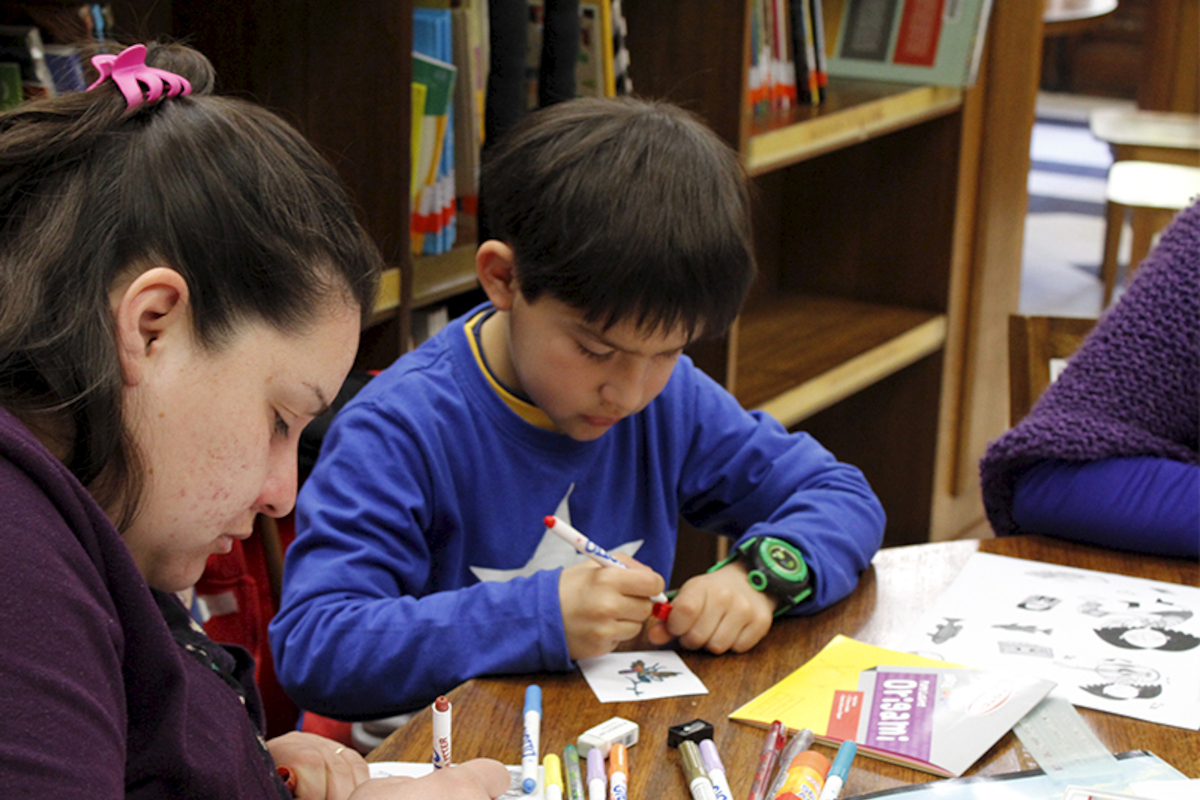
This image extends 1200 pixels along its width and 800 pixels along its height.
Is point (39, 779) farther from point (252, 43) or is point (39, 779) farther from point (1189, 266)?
point (252, 43)

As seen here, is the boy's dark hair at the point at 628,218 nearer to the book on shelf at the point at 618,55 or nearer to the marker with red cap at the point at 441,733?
the marker with red cap at the point at 441,733

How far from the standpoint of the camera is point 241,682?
91 cm

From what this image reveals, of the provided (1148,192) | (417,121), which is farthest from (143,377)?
(1148,192)

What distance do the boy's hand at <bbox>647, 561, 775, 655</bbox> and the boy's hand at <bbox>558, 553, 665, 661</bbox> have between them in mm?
27

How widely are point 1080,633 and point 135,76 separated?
876 mm

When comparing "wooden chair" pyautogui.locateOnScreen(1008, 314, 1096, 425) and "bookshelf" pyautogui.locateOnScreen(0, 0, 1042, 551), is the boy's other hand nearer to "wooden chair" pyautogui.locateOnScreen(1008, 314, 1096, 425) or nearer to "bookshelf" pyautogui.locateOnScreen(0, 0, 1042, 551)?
"wooden chair" pyautogui.locateOnScreen(1008, 314, 1096, 425)

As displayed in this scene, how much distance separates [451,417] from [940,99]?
1837mm

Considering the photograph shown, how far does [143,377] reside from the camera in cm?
62

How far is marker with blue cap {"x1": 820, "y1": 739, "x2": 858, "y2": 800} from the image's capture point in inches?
31.6

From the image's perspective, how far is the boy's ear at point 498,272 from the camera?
4.09ft

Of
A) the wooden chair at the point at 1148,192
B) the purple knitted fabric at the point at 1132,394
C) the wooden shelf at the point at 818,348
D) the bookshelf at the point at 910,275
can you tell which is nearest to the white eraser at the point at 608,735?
the purple knitted fabric at the point at 1132,394

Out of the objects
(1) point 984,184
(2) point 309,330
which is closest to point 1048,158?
(1) point 984,184

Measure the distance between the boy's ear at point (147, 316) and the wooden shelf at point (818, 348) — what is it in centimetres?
168

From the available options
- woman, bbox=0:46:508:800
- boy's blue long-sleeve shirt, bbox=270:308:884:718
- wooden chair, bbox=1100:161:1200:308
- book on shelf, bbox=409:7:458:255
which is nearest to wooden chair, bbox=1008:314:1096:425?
boy's blue long-sleeve shirt, bbox=270:308:884:718
